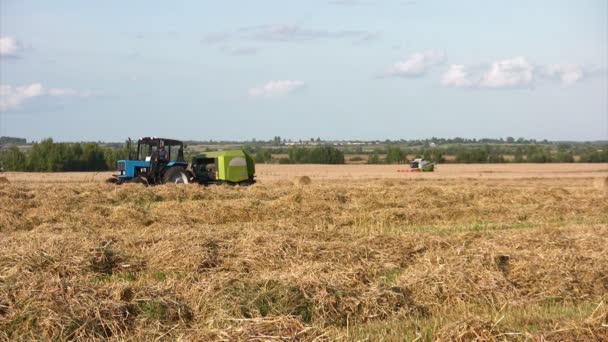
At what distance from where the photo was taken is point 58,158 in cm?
5650

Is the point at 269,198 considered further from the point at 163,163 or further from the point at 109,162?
the point at 109,162

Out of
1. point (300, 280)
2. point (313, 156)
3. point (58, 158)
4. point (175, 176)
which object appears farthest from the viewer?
point (313, 156)

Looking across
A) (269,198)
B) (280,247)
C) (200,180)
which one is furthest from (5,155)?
(280,247)

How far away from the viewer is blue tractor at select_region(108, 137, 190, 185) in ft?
78.1

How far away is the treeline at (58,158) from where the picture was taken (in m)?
56.4

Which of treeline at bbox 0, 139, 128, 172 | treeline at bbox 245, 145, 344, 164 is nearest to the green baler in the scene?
treeline at bbox 0, 139, 128, 172

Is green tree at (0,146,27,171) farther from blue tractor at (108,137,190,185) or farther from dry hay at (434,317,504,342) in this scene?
dry hay at (434,317,504,342)

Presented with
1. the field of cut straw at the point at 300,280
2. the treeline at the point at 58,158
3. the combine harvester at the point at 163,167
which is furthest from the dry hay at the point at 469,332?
the treeline at the point at 58,158

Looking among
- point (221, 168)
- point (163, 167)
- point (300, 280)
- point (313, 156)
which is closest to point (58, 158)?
point (313, 156)

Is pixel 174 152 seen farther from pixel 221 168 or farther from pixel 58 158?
pixel 58 158

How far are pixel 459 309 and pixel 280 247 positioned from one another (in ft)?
11.5

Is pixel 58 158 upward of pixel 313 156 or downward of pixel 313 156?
upward

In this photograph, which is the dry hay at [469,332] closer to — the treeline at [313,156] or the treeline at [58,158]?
the treeline at [58,158]

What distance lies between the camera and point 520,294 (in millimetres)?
8375
